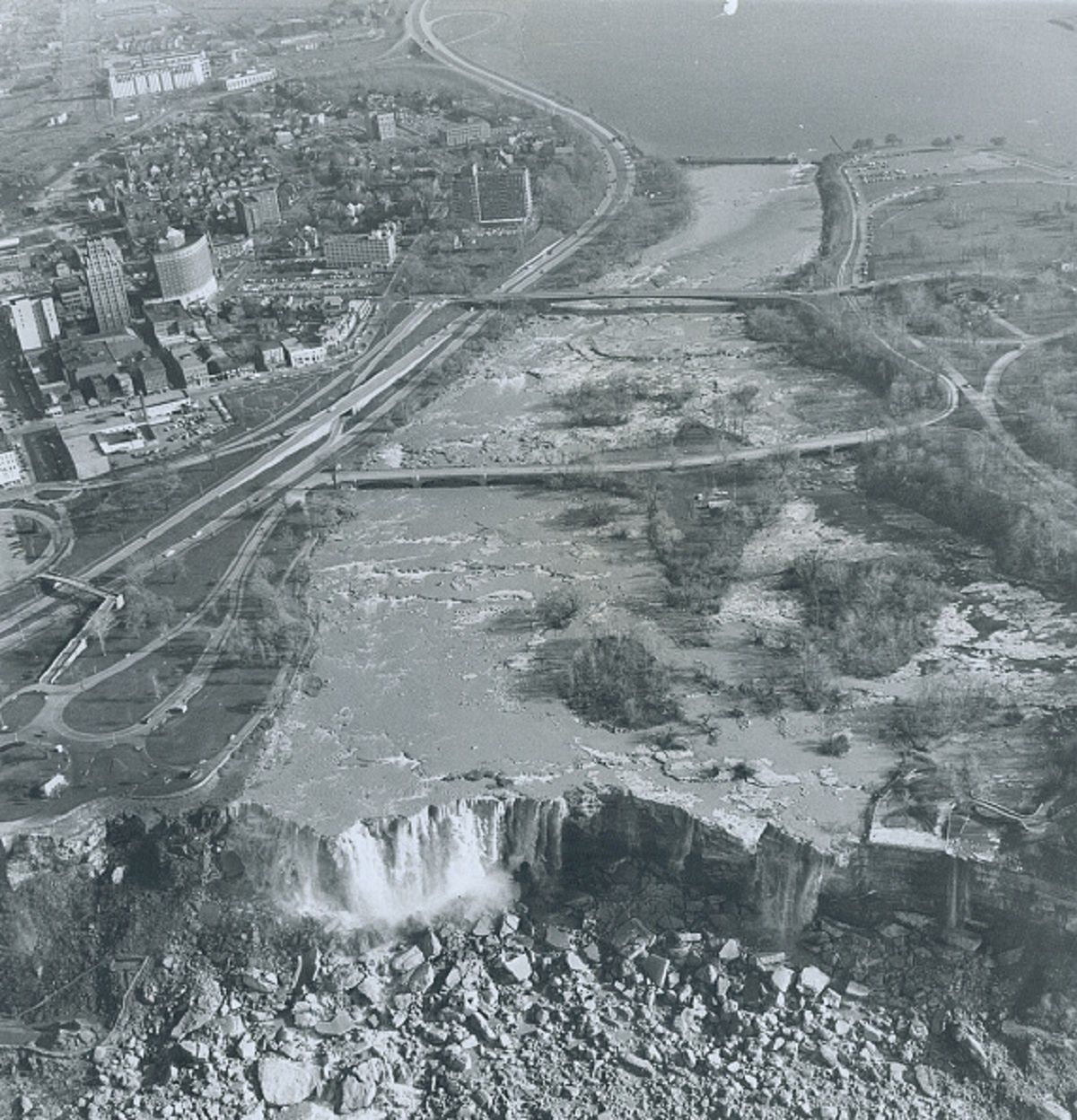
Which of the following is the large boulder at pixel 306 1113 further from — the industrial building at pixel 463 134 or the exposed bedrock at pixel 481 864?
the industrial building at pixel 463 134

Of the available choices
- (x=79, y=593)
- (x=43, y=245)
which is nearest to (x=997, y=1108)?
(x=79, y=593)

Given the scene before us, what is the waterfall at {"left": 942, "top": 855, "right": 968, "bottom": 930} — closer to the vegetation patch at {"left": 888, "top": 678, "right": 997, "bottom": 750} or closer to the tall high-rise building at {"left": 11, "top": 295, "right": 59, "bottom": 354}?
the vegetation patch at {"left": 888, "top": 678, "right": 997, "bottom": 750}

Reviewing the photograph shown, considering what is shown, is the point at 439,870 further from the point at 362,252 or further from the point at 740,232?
the point at 740,232

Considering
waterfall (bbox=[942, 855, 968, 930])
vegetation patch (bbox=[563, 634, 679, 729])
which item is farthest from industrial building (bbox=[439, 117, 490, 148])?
waterfall (bbox=[942, 855, 968, 930])

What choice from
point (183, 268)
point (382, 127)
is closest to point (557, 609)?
point (183, 268)

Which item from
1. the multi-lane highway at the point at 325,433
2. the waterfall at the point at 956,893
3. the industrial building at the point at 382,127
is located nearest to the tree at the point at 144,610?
the multi-lane highway at the point at 325,433

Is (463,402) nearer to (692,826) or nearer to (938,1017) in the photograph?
(692,826)
